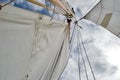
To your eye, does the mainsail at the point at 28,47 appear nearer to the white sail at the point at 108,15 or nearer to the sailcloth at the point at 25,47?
the sailcloth at the point at 25,47

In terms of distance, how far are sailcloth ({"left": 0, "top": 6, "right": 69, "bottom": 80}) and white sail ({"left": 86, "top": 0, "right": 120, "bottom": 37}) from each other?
494 centimetres

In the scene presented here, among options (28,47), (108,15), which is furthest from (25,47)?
(108,15)

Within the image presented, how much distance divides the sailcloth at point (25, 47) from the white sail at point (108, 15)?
494cm

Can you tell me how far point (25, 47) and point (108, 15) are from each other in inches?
275

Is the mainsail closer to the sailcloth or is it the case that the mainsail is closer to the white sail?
the sailcloth

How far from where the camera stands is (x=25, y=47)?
3.31 metres

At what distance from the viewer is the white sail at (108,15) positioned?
9.34 m

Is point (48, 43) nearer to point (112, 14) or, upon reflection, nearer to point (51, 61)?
point (51, 61)

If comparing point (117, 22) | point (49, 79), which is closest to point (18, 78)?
point (49, 79)

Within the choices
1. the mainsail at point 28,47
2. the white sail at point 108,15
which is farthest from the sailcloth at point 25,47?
the white sail at point 108,15

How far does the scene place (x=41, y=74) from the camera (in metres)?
3.80

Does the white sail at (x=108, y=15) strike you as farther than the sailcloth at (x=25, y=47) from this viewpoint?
Yes

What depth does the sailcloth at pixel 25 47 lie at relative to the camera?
9.46 feet

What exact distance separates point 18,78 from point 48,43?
156 centimetres
